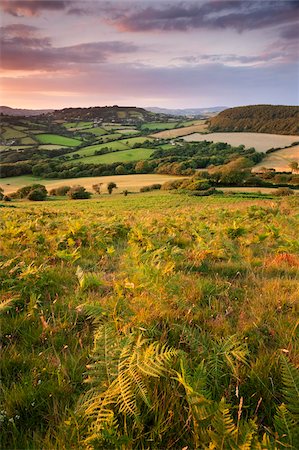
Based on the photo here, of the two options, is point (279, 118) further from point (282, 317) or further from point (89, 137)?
point (282, 317)

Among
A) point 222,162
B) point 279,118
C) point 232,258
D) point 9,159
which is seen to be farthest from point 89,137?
point 232,258

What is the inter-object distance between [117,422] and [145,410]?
0.19 metres

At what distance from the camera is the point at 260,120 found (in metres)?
161

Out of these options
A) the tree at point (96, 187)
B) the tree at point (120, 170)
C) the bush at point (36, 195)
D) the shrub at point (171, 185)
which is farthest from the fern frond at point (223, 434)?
the tree at point (120, 170)

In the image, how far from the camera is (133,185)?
249ft

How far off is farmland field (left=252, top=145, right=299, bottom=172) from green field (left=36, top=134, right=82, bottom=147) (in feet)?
256

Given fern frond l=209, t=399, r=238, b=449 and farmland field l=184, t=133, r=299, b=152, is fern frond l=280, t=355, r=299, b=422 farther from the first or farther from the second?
farmland field l=184, t=133, r=299, b=152

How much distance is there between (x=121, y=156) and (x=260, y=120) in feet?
295

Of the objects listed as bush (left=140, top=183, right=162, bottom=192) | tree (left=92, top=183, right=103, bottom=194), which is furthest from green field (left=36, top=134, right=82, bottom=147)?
bush (left=140, top=183, right=162, bottom=192)

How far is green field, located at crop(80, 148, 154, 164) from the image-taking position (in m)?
108

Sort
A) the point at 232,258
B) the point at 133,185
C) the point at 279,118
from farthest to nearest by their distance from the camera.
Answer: the point at 279,118
the point at 133,185
the point at 232,258

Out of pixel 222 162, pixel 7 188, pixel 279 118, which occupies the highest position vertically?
pixel 279 118

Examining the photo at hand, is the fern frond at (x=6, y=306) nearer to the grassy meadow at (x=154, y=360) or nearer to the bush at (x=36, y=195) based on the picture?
the grassy meadow at (x=154, y=360)

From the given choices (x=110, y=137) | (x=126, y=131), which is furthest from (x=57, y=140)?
(x=126, y=131)
